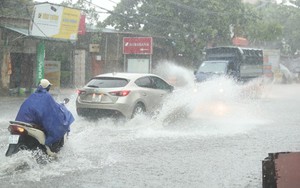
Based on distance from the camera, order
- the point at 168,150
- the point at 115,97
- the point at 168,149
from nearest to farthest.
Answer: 1. the point at 168,150
2. the point at 168,149
3. the point at 115,97

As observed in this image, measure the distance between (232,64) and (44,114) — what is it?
17.6 meters

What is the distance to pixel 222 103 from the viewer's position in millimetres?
20531

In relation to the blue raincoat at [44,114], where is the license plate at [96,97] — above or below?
above

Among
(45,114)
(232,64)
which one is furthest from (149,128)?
(232,64)

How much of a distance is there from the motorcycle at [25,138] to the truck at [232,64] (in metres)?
15.7

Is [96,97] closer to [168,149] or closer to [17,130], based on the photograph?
[168,149]

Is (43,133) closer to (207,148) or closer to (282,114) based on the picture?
(207,148)

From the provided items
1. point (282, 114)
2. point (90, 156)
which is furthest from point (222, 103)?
point (90, 156)

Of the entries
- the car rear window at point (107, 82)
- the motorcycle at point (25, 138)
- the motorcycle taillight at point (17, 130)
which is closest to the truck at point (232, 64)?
the car rear window at point (107, 82)

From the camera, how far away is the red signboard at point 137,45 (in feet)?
104

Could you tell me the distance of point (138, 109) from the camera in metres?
13.0

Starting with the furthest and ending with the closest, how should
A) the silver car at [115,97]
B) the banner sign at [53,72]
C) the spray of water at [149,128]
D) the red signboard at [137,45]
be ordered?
the red signboard at [137,45] < the banner sign at [53,72] < the silver car at [115,97] < the spray of water at [149,128]

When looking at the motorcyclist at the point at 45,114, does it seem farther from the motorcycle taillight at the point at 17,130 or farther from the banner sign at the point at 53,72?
the banner sign at the point at 53,72

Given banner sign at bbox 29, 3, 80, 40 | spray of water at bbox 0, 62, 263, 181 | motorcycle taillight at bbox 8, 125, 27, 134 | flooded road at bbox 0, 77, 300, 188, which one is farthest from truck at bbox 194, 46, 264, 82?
motorcycle taillight at bbox 8, 125, 27, 134
